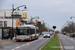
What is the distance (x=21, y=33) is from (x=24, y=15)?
242 feet

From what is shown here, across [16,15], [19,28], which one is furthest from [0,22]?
[19,28]

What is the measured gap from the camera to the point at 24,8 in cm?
3794

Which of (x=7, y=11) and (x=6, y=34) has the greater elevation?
(x=7, y=11)

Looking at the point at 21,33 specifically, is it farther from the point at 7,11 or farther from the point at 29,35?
the point at 7,11

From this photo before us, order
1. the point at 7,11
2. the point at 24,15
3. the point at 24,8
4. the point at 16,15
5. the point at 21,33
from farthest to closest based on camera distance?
the point at 24,15 → the point at 7,11 → the point at 16,15 → the point at 24,8 → the point at 21,33

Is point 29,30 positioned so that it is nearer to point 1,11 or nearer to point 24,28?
point 24,28

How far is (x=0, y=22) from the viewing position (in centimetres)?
6969

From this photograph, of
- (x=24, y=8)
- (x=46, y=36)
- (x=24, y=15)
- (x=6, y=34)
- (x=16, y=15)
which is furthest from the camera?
(x=24, y=15)

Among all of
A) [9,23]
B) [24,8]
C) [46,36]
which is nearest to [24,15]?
[9,23]

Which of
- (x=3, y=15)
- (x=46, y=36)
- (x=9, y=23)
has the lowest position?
(x=46, y=36)

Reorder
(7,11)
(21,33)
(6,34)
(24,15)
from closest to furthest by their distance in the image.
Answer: (21,33) → (6,34) → (7,11) → (24,15)

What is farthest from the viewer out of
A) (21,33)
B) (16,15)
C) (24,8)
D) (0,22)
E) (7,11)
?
(7,11)

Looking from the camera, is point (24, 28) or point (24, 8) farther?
point (24, 8)

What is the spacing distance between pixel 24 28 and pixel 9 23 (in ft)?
134
